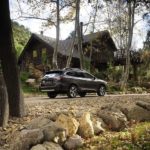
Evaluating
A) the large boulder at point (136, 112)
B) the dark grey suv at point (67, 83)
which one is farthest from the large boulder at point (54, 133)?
the dark grey suv at point (67, 83)

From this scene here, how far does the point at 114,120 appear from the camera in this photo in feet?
42.0

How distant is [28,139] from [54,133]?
631mm

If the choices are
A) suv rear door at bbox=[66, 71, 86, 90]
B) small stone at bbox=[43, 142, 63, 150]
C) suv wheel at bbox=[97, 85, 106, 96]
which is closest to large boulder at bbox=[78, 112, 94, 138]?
small stone at bbox=[43, 142, 63, 150]

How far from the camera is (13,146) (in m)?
10.5

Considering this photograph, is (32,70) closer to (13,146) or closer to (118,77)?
(118,77)

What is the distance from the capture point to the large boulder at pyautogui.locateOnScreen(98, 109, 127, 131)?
12758 mm

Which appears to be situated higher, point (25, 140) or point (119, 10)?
point (119, 10)

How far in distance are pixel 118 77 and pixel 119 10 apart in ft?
23.6

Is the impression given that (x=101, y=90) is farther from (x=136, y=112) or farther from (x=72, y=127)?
(x=72, y=127)

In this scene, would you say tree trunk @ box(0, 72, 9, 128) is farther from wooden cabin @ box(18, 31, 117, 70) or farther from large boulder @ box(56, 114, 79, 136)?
wooden cabin @ box(18, 31, 117, 70)

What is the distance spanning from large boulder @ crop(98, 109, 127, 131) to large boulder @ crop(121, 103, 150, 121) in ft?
2.15

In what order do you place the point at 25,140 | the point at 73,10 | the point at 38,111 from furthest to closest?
the point at 73,10
the point at 38,111
the point at 25,140

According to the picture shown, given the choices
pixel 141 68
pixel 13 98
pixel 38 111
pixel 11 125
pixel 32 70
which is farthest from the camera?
pixel 141 68

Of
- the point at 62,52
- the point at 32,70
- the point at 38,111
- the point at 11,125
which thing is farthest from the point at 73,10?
the point at 11,125
